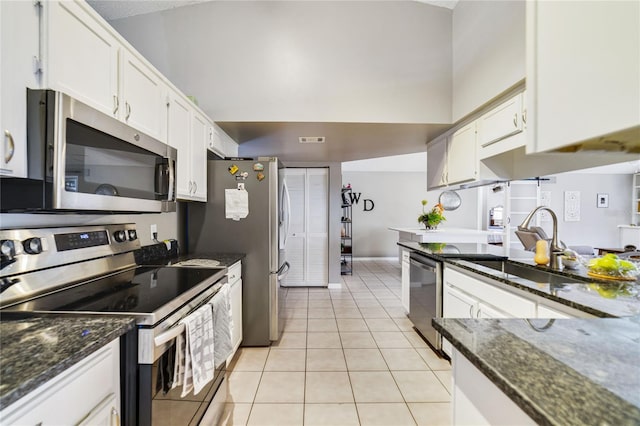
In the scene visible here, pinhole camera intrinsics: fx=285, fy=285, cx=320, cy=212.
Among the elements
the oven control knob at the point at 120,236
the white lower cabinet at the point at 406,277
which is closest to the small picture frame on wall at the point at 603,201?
the white lower cabinet at the point at 406,277

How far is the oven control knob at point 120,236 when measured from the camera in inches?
66.1

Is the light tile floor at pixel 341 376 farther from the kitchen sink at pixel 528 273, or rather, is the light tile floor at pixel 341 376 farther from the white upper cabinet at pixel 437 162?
the white upper cabinet at pixel 437 162

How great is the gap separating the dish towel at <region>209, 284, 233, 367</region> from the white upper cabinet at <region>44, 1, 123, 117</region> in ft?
3.53

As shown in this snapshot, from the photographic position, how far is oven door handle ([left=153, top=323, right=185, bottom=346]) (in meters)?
1.00

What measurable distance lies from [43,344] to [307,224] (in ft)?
13.1

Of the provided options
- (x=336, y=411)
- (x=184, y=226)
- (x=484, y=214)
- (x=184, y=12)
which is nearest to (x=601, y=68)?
(x=336, y=411)

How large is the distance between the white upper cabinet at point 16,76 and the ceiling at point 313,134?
1.71m

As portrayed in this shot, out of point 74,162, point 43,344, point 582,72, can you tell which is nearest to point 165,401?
point 43,344

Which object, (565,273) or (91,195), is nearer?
(91,195)

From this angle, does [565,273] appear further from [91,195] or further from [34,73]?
[34,73]

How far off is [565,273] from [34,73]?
8.69 ft

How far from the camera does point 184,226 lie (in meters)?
2.64

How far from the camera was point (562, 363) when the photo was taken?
628 millimetres

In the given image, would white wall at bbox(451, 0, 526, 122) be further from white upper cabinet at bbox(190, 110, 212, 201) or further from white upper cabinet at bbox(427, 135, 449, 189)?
white upper cabinet at bbox(190, 110, 212, 201)
